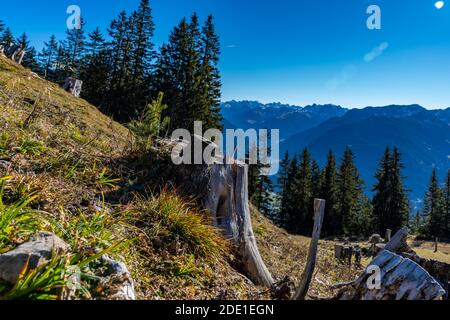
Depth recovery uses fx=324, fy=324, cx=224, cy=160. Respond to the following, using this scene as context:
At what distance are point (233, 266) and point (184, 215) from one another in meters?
1.56

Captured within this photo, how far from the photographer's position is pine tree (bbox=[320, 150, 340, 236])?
194ft

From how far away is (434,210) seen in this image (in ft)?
239

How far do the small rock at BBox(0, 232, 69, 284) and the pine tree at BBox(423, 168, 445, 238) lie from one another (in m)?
73.4

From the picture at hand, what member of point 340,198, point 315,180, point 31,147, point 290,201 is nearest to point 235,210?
point 31,147

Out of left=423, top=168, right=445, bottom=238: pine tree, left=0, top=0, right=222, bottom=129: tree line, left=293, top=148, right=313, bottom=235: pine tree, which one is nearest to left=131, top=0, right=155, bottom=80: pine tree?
left=0, top=0, right=222, bottom=129: tree line

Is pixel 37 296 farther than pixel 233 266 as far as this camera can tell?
No

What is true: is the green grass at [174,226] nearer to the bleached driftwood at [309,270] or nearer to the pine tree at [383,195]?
the bleached driftwood at [309,270]

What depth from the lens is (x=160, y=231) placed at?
4992 mm

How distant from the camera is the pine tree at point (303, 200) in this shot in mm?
58781

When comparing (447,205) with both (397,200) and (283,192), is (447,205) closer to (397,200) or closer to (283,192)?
(397,200)

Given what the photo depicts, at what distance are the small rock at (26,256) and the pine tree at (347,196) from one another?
60564 millimetres

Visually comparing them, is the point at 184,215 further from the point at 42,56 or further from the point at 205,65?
the point at 42,56
